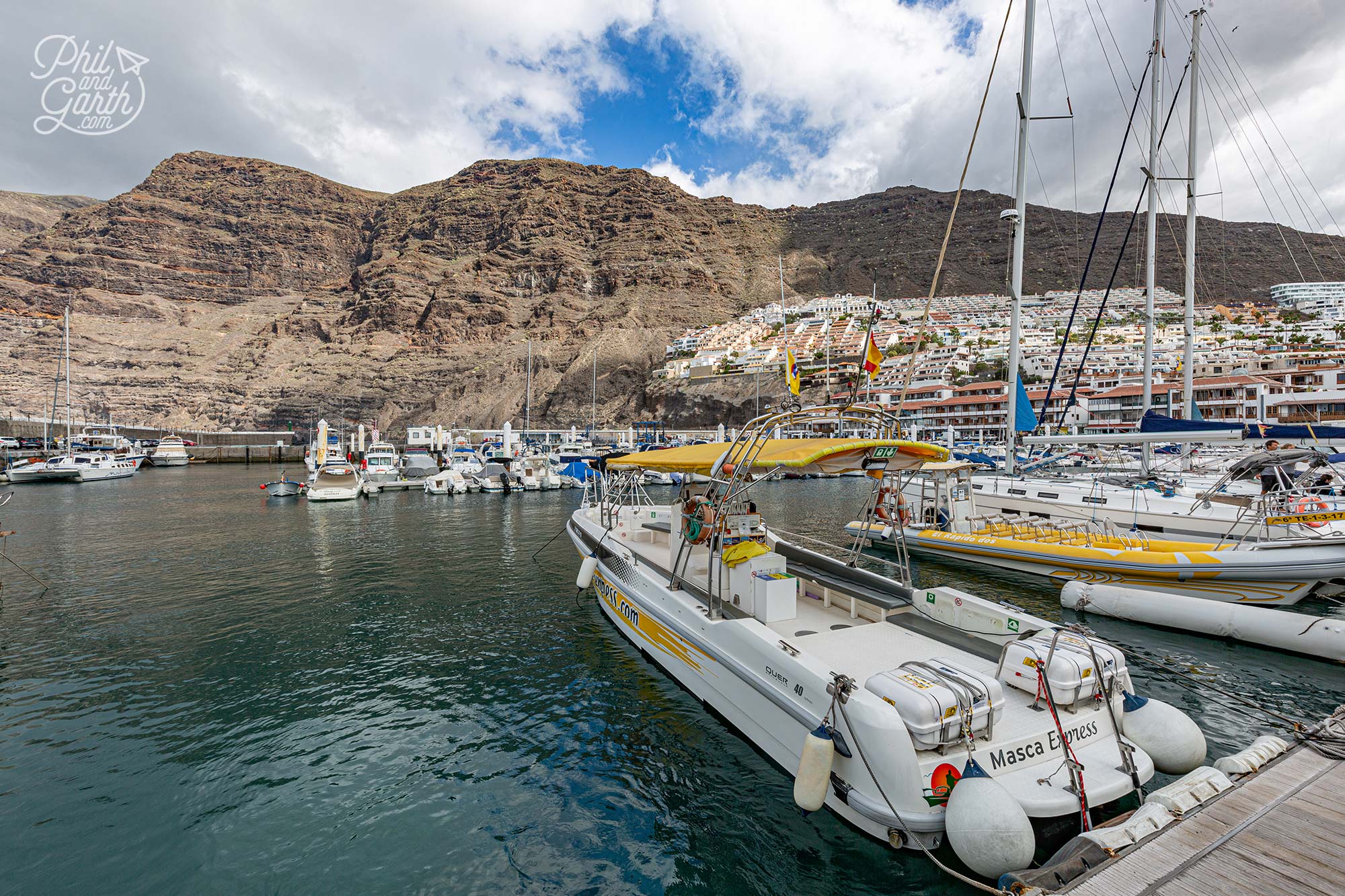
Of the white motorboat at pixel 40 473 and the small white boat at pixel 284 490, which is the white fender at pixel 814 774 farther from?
the white motorboat at pixel 40 473

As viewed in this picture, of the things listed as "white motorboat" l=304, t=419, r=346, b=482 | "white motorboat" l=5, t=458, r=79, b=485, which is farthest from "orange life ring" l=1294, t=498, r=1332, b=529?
"white motorboat" l=5, t=458, r=79, b=485

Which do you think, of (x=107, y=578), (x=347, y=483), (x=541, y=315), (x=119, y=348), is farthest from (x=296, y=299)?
(x=107, y=578)

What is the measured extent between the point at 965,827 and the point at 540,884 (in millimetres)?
3554

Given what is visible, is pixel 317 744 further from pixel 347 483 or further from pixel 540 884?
pixel 347 483

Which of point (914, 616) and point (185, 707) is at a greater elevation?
point (914, 616)

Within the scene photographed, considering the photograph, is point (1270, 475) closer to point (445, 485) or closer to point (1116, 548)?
point (1116, 548)

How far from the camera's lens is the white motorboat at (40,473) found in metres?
43.1

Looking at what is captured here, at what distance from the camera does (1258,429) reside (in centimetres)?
1280

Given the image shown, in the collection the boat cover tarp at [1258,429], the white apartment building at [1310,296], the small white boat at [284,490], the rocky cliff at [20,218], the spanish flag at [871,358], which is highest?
the rocky cliff at [20,218]

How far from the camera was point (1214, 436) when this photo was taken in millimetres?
13414

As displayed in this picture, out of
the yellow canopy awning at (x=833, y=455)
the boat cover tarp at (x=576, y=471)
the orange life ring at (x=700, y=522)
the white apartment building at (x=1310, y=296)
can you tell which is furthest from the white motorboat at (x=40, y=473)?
the white apartment building at (x=1310, y=296)

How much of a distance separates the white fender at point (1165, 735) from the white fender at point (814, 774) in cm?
306

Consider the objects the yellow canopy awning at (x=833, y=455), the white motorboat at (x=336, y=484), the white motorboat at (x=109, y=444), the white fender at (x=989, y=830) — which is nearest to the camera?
the white fender at (x=989, y=830)

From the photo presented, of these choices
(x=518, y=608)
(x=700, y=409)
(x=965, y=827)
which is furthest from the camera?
(x=700, y=409)
